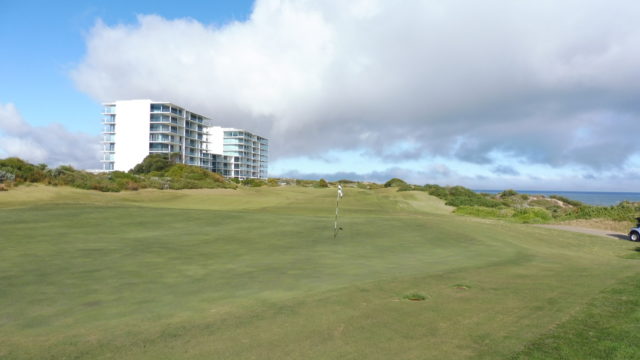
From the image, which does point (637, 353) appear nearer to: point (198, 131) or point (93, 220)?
point (93, 220)

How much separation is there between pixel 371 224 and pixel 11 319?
68.6 ft

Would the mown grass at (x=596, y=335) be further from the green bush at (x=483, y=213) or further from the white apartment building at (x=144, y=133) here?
the white apartment building at (x=144, y=133)

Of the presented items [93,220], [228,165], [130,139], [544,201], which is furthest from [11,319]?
[228,165]

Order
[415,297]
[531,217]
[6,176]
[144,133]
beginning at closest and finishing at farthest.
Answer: [415,297]
[6,176]
[531,217]
[144,133]

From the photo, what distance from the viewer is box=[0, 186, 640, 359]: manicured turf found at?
23.5 ft

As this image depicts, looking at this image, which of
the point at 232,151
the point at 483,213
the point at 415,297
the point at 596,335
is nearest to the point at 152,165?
the point at 232,151

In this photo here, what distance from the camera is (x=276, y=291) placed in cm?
1080

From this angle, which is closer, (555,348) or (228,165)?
(555,348)

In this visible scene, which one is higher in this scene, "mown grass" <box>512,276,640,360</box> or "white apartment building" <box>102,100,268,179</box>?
"white apartment building" <box>102,100,268,179</box>

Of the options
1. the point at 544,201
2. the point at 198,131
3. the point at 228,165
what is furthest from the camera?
the point at 228,165

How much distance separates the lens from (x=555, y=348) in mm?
6777

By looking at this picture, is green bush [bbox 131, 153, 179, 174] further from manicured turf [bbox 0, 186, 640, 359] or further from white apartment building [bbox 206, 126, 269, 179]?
manicured turf [bbox 0, 186, 640, 359]

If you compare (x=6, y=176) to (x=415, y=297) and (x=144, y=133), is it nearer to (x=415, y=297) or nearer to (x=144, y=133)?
(x=415, y=297)

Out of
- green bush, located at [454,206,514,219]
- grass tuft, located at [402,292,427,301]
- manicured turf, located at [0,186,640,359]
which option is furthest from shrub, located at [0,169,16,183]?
green bush, located at [454,206,514,219]
